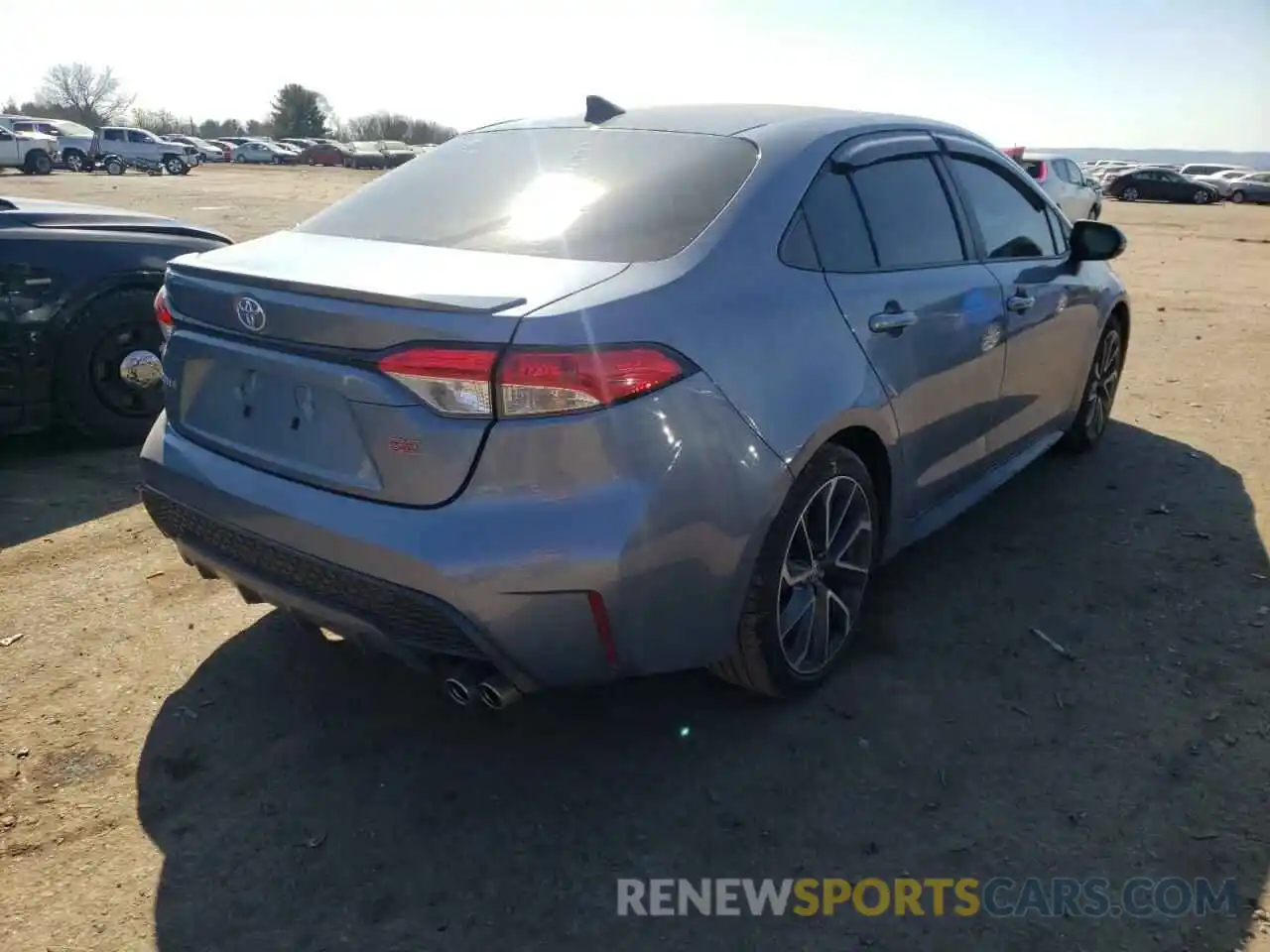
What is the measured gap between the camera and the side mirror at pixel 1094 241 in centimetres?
421

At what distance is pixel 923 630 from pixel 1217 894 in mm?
1247

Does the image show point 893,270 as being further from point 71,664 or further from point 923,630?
point 71,664

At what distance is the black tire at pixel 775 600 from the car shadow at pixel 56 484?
117 inches

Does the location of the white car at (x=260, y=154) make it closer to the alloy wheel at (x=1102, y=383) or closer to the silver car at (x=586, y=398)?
the alloy wheel at (x=1102, y=383)

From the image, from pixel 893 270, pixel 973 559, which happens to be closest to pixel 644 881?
pixel 893 270

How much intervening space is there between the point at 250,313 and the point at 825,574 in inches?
66.9

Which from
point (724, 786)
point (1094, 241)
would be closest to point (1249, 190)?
point (1094, 241)

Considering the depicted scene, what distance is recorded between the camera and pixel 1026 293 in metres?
3.78

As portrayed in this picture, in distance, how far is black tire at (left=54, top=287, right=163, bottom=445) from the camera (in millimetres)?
4578

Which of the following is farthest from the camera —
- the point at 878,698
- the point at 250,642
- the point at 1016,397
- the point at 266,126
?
the point at 266,126

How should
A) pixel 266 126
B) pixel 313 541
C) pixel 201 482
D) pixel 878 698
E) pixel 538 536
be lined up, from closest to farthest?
pixel 538 536
pixel 313 541
pixel 201 482
pixel 878 698
pixel 266 126

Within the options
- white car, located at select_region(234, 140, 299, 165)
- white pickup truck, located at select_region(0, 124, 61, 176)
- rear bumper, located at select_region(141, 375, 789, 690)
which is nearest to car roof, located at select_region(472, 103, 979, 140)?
rear bumper, located at select_region(141, 375, 789, 690)

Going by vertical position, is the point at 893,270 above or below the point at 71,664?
above

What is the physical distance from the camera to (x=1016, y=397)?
383 centimetres
